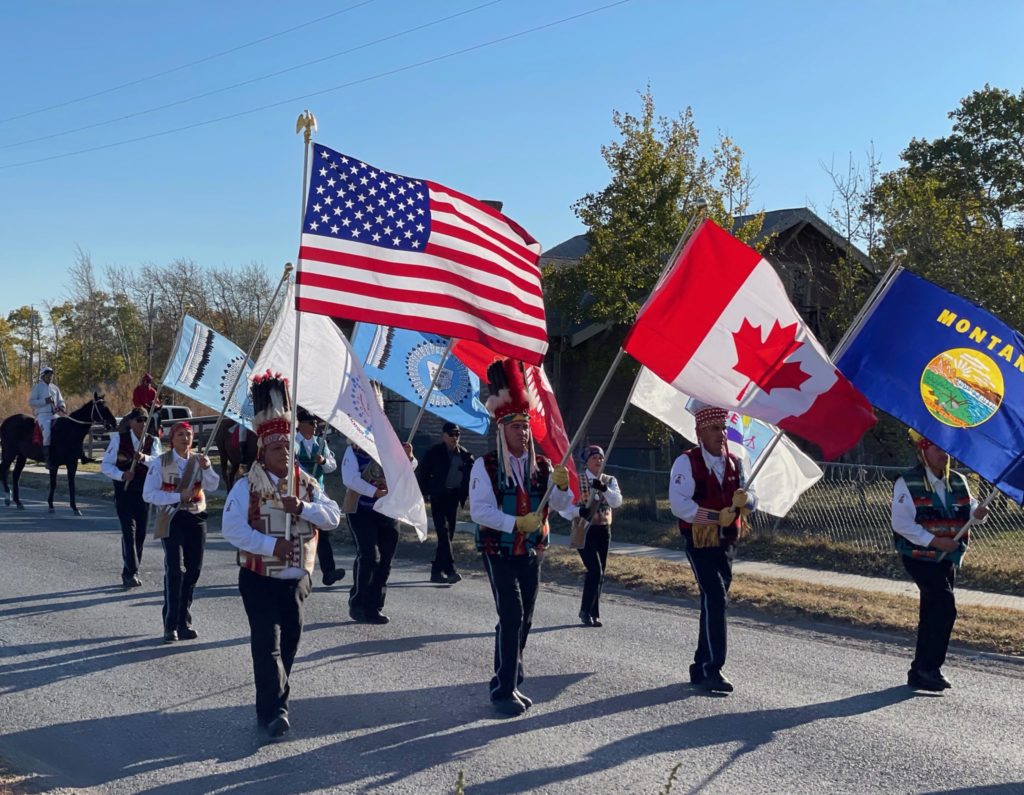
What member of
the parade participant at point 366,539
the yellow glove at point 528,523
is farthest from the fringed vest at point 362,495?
the yellow glove at point 528,523

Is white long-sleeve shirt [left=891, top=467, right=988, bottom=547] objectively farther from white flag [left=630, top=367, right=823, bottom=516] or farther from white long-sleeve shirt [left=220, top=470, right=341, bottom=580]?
white long-sleeve shirt [left=220, top=470, right=341, bottom=580]

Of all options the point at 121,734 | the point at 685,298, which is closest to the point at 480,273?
the point at 685,298

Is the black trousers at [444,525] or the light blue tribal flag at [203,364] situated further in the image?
the black trousers at [444,525]

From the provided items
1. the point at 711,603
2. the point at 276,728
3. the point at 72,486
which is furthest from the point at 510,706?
the point at 72,486

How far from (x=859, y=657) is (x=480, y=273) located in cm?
434

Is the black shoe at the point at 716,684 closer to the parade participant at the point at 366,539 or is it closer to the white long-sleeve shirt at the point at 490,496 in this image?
the white long-sleeve shirt at the point at 490,496

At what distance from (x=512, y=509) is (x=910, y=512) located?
9.10 ft

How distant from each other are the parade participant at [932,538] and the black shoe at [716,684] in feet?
4.46

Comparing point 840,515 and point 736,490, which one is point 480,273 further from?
point 840,515

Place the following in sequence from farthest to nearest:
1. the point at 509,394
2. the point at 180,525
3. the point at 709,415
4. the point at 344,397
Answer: the point at 180,525, the point at 344,397, the point at 709,415, the point at 509,394

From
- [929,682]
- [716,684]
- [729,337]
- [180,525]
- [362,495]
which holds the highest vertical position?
[729,337]

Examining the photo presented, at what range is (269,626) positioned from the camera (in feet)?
21.2

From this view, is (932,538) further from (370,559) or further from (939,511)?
(370,559)

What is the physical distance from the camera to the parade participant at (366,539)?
32.7ft
